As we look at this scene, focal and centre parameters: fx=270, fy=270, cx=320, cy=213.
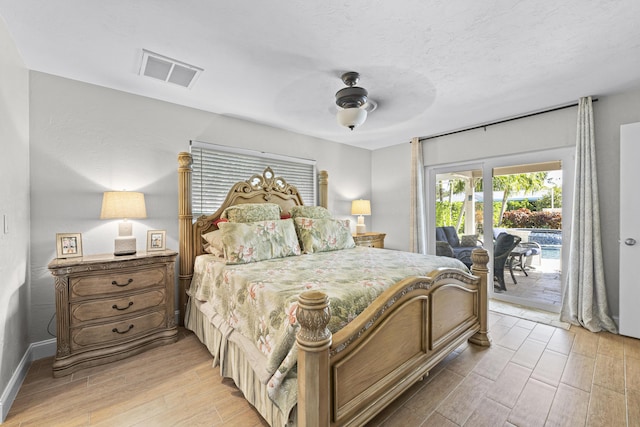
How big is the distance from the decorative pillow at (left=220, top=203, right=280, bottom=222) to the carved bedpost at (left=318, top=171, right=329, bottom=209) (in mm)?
1149

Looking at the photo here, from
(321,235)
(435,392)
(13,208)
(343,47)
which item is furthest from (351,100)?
(13,208)

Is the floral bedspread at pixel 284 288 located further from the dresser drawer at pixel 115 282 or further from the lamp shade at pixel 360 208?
the lamp shade at pixel 360 208

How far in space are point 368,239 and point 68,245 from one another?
11.3 feet

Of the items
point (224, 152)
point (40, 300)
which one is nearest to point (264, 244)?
point (224, 152)

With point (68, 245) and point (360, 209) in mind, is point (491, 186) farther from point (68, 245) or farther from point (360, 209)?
point (68, 245)

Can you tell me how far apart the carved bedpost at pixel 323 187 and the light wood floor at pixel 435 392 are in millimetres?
2490

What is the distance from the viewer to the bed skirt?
141 cm

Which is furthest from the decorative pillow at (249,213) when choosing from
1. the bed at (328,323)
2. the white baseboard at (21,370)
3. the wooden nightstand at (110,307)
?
the white baseboard at (21,370)

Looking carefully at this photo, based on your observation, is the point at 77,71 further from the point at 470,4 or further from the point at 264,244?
the point at 470,4

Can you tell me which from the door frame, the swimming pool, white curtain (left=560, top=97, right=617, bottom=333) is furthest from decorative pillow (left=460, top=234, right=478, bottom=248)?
white curtain (left=560, top=97, right=617, bottom=333)

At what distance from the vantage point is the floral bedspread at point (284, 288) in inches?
53.1

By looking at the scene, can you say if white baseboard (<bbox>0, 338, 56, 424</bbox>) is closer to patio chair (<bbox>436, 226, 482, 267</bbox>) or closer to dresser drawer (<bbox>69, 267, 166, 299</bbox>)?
dresser drawer (<bbox>69, 267, 166, 299</bbox>)

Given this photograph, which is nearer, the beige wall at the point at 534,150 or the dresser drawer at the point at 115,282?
the dresser drawer at the point at 115,282

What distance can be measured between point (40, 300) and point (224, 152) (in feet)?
7.02
